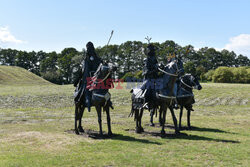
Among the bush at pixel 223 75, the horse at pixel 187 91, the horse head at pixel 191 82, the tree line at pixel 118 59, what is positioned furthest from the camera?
the tree line at pixel 118 59

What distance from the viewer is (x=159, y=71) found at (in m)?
12.7

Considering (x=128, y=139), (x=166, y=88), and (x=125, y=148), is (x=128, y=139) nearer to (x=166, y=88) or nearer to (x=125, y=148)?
(x=125, y=148)

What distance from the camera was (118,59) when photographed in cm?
8675

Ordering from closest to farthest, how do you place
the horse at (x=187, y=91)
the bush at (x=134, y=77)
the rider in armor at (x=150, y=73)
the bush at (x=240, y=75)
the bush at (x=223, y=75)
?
the rider in armor at (x=150, y=73) < the horse at (x=187, y=91) < the bush at (x=134, y=77) < the bush at (x=223, y=75) < the bush at (x=240, y=75)

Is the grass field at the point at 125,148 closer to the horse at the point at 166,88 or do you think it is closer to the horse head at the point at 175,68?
the horse at the point at 166,88

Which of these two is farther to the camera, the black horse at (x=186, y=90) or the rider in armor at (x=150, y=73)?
the black horse at (x=186, y=90)

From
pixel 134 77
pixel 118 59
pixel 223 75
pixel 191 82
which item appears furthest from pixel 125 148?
pixel 118 59

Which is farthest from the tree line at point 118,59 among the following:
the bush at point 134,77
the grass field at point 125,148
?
the grass field at point 125,148

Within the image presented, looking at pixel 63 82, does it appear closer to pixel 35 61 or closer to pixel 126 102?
pixel 35 61

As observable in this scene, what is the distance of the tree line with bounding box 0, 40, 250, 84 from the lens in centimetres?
8162

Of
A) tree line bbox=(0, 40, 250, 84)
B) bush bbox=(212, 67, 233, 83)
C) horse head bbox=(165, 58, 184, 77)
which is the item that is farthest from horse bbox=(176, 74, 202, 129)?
bush bbox=(212, 67, 233, 83)

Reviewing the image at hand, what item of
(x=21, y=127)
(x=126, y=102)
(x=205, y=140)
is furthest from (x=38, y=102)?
(x=205, y=140)

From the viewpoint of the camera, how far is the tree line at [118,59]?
8162 cm

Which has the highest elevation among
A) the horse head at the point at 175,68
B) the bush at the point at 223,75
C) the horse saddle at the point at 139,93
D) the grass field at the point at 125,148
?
the bush at the point at 223,75
